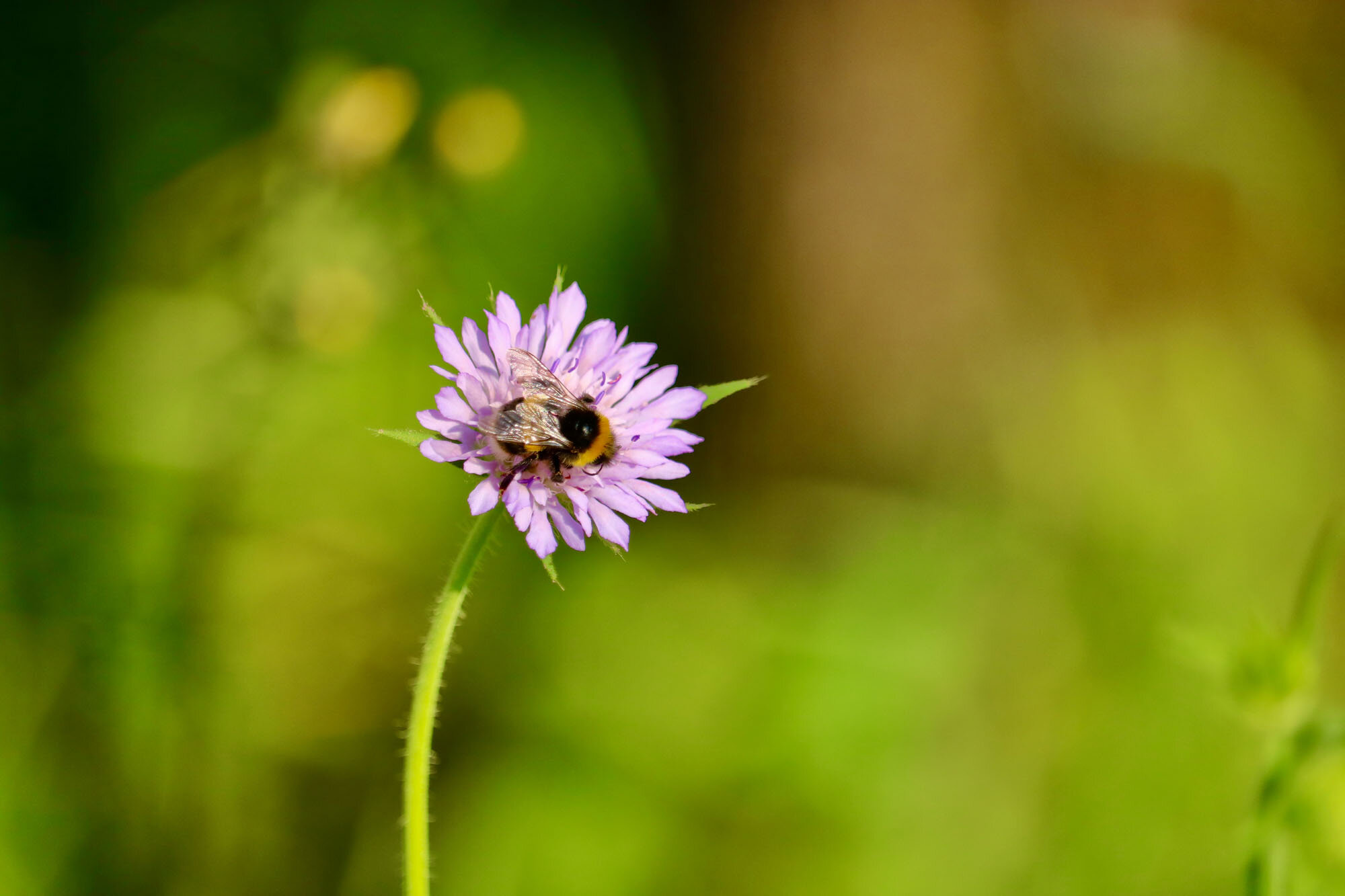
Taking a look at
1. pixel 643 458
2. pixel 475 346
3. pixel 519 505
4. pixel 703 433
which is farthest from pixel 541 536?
pixel 703 433

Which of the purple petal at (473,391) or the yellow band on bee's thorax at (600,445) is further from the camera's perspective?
the yellow band on bee's thorax at (600,445)

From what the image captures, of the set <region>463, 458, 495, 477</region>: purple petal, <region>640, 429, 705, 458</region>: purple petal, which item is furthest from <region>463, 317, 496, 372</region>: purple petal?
<region>640, 429, 705, 458</region>: purple petal

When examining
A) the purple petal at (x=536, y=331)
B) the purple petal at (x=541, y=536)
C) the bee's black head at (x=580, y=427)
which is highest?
the purple petal at (x=536, y=331)

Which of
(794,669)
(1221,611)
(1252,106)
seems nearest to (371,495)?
(794,669)

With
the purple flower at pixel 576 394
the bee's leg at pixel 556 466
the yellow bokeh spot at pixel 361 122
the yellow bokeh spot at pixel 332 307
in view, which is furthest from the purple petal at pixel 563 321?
the yellow bokeh spot at pixel 361 122

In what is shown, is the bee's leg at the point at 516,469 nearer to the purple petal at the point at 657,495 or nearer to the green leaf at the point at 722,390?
the purple petal at the point at 657,495

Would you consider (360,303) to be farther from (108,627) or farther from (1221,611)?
(1221,611)
